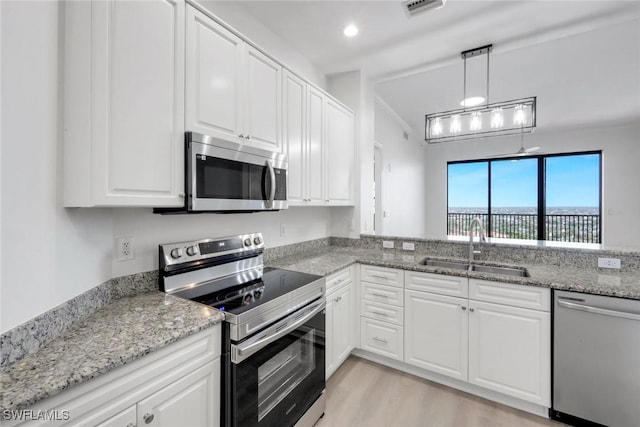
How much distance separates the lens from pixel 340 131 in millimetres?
2807

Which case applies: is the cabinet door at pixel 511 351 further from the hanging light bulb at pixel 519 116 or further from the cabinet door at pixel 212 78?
the cabinet door at pixel 212 78

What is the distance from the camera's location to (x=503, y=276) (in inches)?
75.5

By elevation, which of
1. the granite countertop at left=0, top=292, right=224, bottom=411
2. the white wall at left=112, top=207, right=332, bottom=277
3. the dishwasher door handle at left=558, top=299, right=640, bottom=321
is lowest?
the dishwasher door handle at left=558, top=299, right=640, bottom=321

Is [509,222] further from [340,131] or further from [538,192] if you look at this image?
[340,131]

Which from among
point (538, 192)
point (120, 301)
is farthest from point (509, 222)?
point (120, 301)

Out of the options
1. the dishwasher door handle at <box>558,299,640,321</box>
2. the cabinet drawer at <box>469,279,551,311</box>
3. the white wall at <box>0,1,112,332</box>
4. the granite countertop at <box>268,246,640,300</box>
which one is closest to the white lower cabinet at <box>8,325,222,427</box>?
the white wall at <box>0,1,112,332</box>

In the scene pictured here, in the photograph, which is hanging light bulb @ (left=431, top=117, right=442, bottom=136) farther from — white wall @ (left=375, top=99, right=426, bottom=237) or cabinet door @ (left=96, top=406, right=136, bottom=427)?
cabinet door @ (left=96, top=406, right=136, bottom=427)

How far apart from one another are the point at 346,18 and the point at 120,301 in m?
2.44

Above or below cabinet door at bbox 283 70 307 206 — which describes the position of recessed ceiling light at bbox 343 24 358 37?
above

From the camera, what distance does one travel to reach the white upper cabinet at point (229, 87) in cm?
143

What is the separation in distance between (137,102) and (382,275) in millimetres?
2044

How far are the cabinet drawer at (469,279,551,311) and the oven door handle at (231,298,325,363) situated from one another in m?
1.14

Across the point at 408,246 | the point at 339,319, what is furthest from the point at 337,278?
the point at 408,246

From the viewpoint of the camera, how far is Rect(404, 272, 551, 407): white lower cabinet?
71.2 inches
